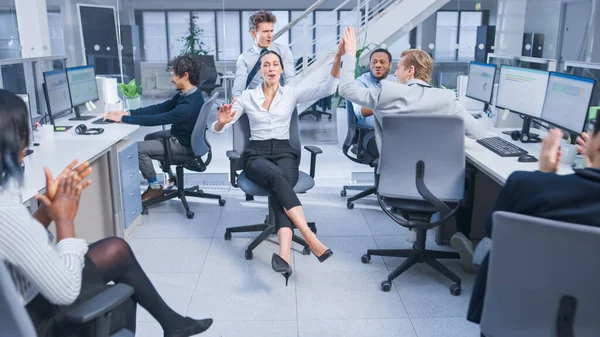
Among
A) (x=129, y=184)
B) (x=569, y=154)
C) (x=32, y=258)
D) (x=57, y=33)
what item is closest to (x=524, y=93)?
(x=569, y=154)

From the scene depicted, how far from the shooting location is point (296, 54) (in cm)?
609

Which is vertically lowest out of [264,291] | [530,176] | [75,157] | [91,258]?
[264,291]

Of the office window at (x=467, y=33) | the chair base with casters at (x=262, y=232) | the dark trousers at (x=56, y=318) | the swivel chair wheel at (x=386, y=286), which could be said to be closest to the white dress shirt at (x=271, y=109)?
the chair base with casters at (x=262, y=232)

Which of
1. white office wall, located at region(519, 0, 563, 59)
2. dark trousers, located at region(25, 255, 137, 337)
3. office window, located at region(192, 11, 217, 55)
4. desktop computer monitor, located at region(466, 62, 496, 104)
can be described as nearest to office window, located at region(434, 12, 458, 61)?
white office wall, located at region(519, 0, 563, 59)

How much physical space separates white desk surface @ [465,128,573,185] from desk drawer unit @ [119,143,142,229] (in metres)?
2.23

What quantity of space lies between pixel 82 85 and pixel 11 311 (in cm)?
317

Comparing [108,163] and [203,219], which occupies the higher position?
[108,163]

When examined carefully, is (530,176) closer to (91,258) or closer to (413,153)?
(413,153)

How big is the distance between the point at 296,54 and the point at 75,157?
3.72 m

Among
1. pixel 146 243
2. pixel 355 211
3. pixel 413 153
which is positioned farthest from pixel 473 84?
pixel 146 243

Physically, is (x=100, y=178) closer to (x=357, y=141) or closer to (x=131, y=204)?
(x=131, y=204)

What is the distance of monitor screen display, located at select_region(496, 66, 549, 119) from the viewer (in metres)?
3.22

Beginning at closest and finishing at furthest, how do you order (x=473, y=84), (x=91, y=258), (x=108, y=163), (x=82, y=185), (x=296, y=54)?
1. (x=82, y=185)
2. (x=91, y=258)
3. (x=108, y=163)
4. (x=473, y=84)
5. (x=296, y=54)

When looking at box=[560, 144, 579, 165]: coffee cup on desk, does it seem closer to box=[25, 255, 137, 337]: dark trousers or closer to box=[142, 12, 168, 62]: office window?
box=[25, 255, 137, 337]: dark trousers
